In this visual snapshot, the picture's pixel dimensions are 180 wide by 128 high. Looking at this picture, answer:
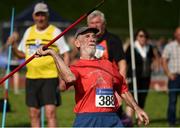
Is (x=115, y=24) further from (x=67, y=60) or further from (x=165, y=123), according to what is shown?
(x=67, y=60)

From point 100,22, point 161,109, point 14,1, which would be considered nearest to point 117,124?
point 100,22

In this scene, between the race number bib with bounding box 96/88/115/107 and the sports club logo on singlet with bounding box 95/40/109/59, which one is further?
the sports club logo on singlet with bounding box 95/40/109/59

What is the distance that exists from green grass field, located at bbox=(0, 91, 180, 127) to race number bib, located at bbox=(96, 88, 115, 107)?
20.3 ft

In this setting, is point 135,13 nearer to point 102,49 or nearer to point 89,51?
point 102,49

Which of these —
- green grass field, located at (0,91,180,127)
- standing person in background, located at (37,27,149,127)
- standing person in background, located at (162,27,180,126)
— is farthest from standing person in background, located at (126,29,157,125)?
standing person in background, located at (37,27,149,127)

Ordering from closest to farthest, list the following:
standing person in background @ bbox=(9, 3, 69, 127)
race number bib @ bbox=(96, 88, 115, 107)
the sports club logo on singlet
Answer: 1. race number bib @ bbox=(96, 88, 115, 107)
2. the sports club logo on singlet
3. standing person in background @ bbox=(9, 3, 69, 127)

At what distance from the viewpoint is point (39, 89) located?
396 inches

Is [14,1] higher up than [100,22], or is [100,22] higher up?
[14,1]

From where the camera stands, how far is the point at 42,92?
1004cm

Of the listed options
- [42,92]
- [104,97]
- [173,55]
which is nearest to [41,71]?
[42,92]

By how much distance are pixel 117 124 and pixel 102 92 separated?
350 mm

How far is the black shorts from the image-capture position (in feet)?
32.7

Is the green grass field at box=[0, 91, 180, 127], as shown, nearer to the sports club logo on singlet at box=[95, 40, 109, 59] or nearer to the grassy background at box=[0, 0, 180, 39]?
the sports club logo on singlet at box=[95, 40, 109, 59]

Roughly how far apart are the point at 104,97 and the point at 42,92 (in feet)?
11.9
